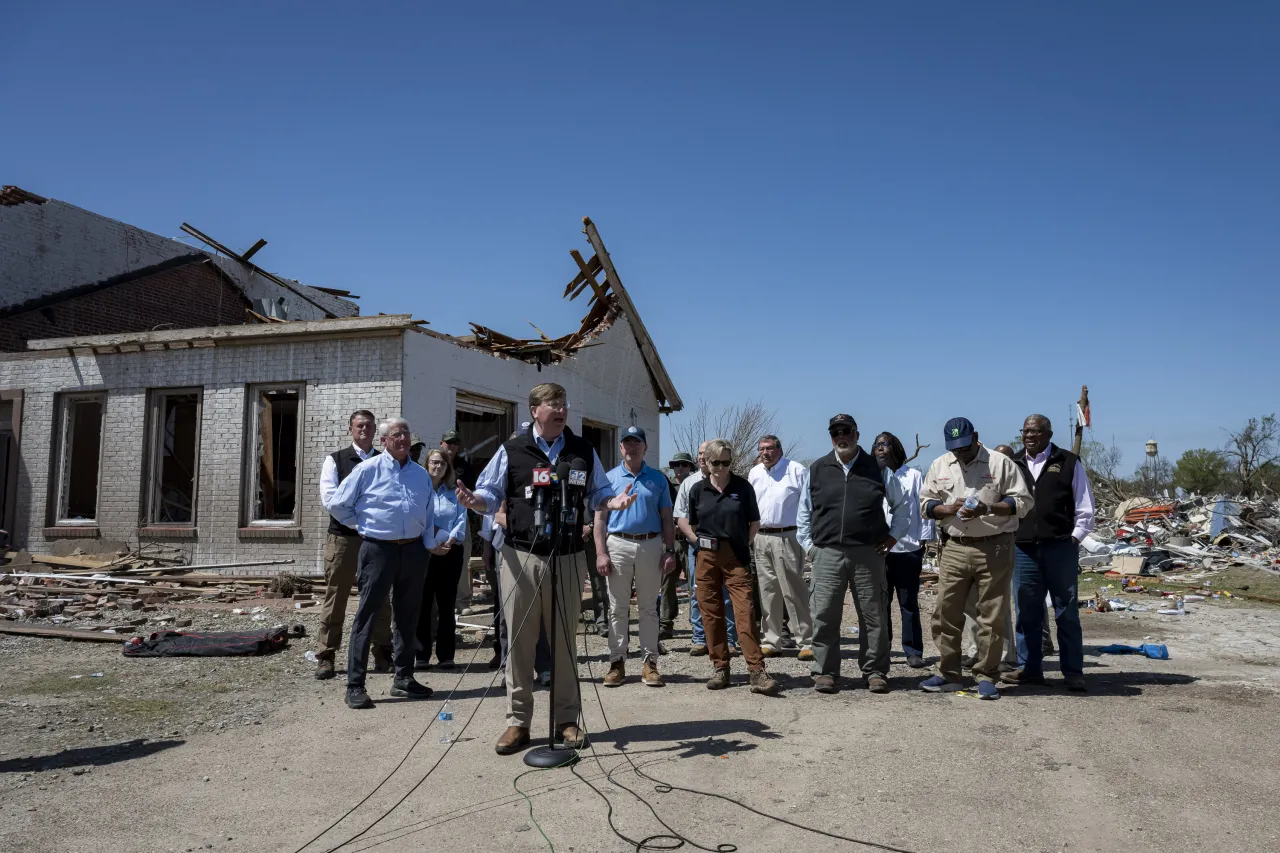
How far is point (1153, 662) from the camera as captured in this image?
770cm

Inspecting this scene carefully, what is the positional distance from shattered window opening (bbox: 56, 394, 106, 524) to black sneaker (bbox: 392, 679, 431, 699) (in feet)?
33.3

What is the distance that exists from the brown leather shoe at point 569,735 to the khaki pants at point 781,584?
3.25m

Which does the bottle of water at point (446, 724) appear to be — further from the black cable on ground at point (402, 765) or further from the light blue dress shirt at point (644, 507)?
the light blue dress shirt at point (644, 507)

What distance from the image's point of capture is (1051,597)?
6.45 meters

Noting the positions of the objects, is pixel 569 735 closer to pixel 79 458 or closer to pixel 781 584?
pixel 781 584

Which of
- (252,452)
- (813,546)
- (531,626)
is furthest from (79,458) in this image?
(813,546)

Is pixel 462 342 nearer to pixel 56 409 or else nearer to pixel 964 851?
pixel 56 409

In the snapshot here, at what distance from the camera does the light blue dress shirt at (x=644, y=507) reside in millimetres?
6836

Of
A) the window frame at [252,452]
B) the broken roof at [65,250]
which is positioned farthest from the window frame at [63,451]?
the broken roof at [65,250]

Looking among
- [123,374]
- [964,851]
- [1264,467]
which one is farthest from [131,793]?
[1264,467]

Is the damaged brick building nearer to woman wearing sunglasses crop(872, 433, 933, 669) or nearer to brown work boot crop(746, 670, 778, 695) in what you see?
woman wearing sunglasses crop(872, 433, 933, 669)

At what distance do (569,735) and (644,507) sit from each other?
7.42 ft

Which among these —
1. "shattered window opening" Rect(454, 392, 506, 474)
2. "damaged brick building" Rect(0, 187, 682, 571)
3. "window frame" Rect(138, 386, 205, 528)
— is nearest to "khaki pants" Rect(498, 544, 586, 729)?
"damaged brick building" Rect(0, 187, 682, 571)

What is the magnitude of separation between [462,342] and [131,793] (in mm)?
9825
